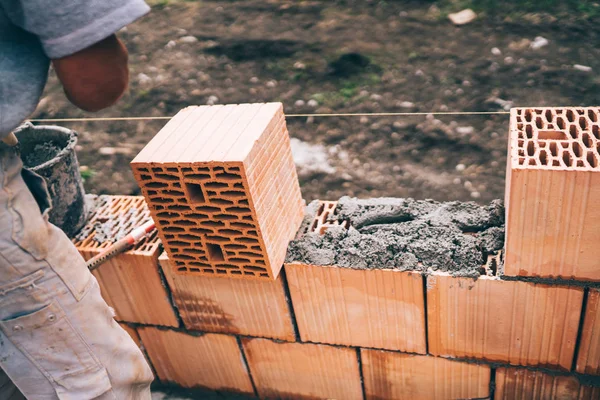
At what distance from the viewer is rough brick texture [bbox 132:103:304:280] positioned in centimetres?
216

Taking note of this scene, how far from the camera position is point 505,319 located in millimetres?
2299

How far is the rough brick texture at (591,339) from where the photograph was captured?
2145 mm

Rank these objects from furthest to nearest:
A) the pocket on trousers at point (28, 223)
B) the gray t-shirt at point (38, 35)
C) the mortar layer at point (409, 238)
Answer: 1. the mortar layer at point (409, 238)
2. the pocket on trousers at point (28, 223)
3. the gray t-shirt at point (38, 35)

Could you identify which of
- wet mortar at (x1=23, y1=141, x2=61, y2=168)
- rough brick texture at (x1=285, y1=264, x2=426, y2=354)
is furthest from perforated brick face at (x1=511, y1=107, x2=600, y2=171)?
wet mortar at (x1=23, y1=141, x2=61, y2=168)

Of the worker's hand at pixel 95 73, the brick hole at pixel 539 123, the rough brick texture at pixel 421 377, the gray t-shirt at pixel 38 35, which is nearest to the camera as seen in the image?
the gray t-shirt at pixel 38 35

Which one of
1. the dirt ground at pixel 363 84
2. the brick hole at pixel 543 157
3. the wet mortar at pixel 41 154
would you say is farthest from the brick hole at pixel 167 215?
the dirt ground at pixel 363 84

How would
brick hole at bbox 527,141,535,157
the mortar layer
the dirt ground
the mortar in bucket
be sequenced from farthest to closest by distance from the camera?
the dirt ground, the mortar in bucket, the mortar layer, brick hole at bbox 527,141,535,157

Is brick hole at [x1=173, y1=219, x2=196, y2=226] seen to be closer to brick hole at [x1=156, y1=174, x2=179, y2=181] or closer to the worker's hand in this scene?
brick hole at [x1=156, y1=174, x2=179, y2=181]

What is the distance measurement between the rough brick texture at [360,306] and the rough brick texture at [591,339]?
638mm

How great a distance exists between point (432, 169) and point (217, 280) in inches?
84.8

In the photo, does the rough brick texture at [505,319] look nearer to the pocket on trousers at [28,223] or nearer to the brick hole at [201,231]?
the brick hole at [201,231]

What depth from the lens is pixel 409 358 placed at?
2.59 metres

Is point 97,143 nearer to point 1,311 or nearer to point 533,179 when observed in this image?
point 1,311

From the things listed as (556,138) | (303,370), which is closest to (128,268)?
(303,370)
